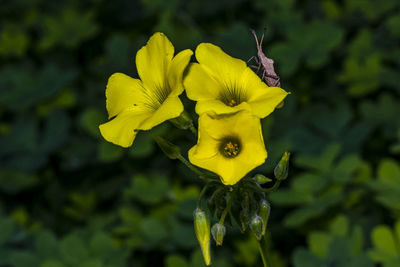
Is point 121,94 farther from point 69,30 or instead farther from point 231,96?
point 69,30

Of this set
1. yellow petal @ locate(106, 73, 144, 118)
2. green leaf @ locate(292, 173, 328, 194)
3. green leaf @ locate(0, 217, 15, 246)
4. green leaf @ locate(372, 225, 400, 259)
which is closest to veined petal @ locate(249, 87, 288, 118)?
yellow petal @ locate(106, 73, 144, 118)

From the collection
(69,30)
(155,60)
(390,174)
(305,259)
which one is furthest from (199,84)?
(69,30)

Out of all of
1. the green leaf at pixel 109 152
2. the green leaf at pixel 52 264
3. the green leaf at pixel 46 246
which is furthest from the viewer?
the green leaf at pixel 109 152

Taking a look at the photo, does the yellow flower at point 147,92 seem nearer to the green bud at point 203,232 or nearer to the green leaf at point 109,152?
the green bud at point 203,232

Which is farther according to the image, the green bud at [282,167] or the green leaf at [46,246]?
the green leaf at [46,246]

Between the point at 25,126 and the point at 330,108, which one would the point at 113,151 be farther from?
the point at 330,108

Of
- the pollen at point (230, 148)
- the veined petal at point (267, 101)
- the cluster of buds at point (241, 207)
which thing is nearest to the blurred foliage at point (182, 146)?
the cluster of buds at point (241, 207)

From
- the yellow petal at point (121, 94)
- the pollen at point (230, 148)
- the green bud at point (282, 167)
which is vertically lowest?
the green bud at point (282, 167)
